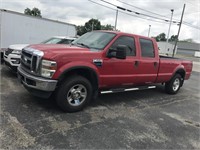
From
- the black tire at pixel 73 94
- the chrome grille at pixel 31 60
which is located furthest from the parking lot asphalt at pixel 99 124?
the chrome grille at pixel 31 60

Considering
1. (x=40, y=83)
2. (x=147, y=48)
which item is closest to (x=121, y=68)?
(x=147, y=48)

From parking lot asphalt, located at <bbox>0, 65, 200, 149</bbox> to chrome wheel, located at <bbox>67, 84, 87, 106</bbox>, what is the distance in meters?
0.27

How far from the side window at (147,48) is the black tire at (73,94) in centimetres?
212

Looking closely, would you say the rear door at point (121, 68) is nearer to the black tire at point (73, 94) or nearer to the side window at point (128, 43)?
the side window at point (128, 43)

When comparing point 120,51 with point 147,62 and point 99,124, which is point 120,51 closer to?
point 147,62

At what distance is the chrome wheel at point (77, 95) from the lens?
15.1ft

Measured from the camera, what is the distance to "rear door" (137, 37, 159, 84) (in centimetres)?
590

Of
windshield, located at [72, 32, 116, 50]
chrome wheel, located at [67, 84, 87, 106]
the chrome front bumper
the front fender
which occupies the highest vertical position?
windshield, located at [72, 32, 116, 50]

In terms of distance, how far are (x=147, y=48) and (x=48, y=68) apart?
10.6 ft

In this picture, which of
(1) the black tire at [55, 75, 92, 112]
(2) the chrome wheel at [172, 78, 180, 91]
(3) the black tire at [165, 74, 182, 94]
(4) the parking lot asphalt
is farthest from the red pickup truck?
(2) the chrome wheel at [172, 78, 180, 91]

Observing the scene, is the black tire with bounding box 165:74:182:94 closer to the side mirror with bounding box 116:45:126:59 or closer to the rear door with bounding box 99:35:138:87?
the rear door with bounding box 99:35:138:87

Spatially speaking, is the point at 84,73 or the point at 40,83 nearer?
the point at 40,83

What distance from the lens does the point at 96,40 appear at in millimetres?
5426

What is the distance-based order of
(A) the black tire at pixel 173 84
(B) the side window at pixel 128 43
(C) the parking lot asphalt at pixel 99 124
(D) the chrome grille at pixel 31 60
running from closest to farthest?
(C) the parking lot asphalt at pixel 99 124, (D) the chrome grille at pixel 31 60, (B) the side window at pixel 128 43, (A) the black tire at pixel 173 84
